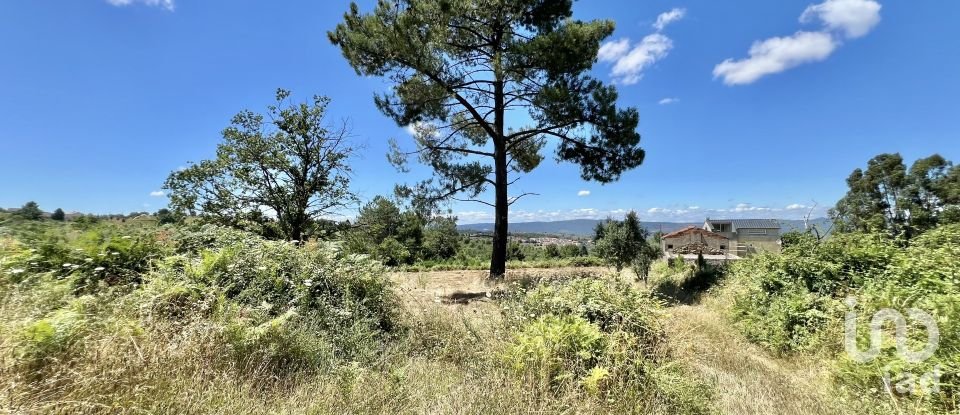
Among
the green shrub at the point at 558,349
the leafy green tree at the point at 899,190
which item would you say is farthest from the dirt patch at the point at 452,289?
the leafy green tree at the point at 899,190

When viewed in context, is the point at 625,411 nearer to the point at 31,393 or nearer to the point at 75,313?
the point at 31,393

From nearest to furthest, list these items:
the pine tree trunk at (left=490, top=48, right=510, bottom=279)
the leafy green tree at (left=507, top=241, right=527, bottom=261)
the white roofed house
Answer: the pine tree trunk at (left=490, top=48, right=510, bottom=279) → the leafy green tree at (left=507, top=241, right=527, bottom=261) → the white roofed house

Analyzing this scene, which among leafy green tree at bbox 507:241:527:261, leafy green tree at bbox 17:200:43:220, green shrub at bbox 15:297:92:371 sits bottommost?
leafy green tree at bbox 507:241:527:261

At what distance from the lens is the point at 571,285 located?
424 centimetres

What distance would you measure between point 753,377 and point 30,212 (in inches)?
316

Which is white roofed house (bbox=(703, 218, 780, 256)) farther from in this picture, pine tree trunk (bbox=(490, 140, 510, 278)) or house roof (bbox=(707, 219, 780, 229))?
pine tree trunk (bbox=(490, 140, 510, 278))

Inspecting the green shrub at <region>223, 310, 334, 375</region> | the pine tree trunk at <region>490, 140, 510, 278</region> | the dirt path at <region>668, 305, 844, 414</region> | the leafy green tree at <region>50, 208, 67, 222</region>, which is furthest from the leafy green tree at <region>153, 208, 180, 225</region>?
the dirt path at <region>668, 305, 844, 414</region>

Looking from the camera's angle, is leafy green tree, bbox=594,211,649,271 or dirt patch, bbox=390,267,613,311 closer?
dirt patch, bbox=390,267,613,311

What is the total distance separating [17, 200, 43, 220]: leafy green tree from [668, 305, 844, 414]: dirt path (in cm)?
691

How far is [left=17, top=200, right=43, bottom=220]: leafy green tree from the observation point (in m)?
4.27

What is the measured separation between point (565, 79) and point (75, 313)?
29.4ft

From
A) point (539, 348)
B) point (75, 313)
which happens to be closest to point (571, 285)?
point (539, 348)

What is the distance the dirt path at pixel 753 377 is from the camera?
300 cm

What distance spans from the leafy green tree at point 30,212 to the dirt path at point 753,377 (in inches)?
272
